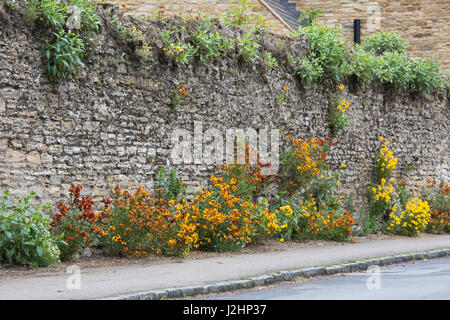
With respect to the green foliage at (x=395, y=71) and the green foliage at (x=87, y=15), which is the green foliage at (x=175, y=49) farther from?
the green foliage at (x=395, y=71)

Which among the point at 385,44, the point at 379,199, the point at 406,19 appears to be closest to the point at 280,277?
the point at 379,199

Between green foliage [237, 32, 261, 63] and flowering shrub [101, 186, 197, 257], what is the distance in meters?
3.77

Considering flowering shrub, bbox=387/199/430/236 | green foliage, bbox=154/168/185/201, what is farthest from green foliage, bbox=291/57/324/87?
green foliage, bbox=154/168/185/201

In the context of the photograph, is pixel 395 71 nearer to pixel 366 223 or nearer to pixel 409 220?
pixel 409 220

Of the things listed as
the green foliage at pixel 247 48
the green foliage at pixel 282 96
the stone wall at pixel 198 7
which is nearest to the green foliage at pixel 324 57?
the green foliage at pixel 282 96

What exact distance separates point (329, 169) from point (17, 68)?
317 inches

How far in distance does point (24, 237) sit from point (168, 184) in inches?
132

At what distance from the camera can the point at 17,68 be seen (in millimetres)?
9930

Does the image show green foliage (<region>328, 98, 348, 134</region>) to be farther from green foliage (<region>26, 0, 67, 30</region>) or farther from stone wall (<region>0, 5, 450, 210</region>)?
green foliage (<region>26, 0, 67, 30</region>)

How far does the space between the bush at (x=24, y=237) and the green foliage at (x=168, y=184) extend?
2.74 m

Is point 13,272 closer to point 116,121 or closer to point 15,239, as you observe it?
point 15,239

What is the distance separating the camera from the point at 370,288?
8.52m

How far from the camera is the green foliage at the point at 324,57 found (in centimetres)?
1559

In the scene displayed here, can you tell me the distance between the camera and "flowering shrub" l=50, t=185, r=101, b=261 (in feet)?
32.9
